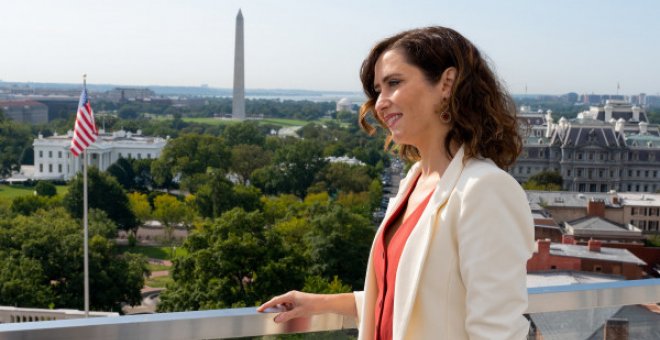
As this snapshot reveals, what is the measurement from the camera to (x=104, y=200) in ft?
118

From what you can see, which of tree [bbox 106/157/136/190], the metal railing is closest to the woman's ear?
the metal railing

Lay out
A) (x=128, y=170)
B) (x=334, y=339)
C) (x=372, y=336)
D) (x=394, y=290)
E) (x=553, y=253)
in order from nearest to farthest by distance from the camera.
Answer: (x=394, y=290) → (x=372, y=336) → (x=334, y=339) → (x=553, y=253) → (x=128, y=170)

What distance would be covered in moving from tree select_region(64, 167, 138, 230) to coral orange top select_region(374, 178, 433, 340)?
113 ft

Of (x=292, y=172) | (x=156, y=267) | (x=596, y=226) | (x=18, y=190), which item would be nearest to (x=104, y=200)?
(x=156, y=267)

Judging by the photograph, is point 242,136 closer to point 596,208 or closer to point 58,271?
point 596,208

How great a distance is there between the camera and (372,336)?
214 centimetres

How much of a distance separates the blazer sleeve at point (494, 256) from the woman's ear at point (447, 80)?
27 centimetres

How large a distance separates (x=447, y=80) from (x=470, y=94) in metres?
0.06

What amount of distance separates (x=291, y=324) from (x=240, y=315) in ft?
0.58

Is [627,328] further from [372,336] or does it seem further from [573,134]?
[573,134]

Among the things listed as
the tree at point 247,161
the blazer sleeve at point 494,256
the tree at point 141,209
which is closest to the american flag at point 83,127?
the blazer sleeve at point 494,256

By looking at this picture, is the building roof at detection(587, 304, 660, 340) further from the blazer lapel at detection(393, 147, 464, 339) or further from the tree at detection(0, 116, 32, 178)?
the tree at detection(0, 116, 32, 178)

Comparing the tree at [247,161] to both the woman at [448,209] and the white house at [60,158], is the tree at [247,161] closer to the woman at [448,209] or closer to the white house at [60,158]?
the white house at [60,158]

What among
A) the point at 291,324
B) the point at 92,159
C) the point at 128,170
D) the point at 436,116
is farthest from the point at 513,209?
the point at 92,159
